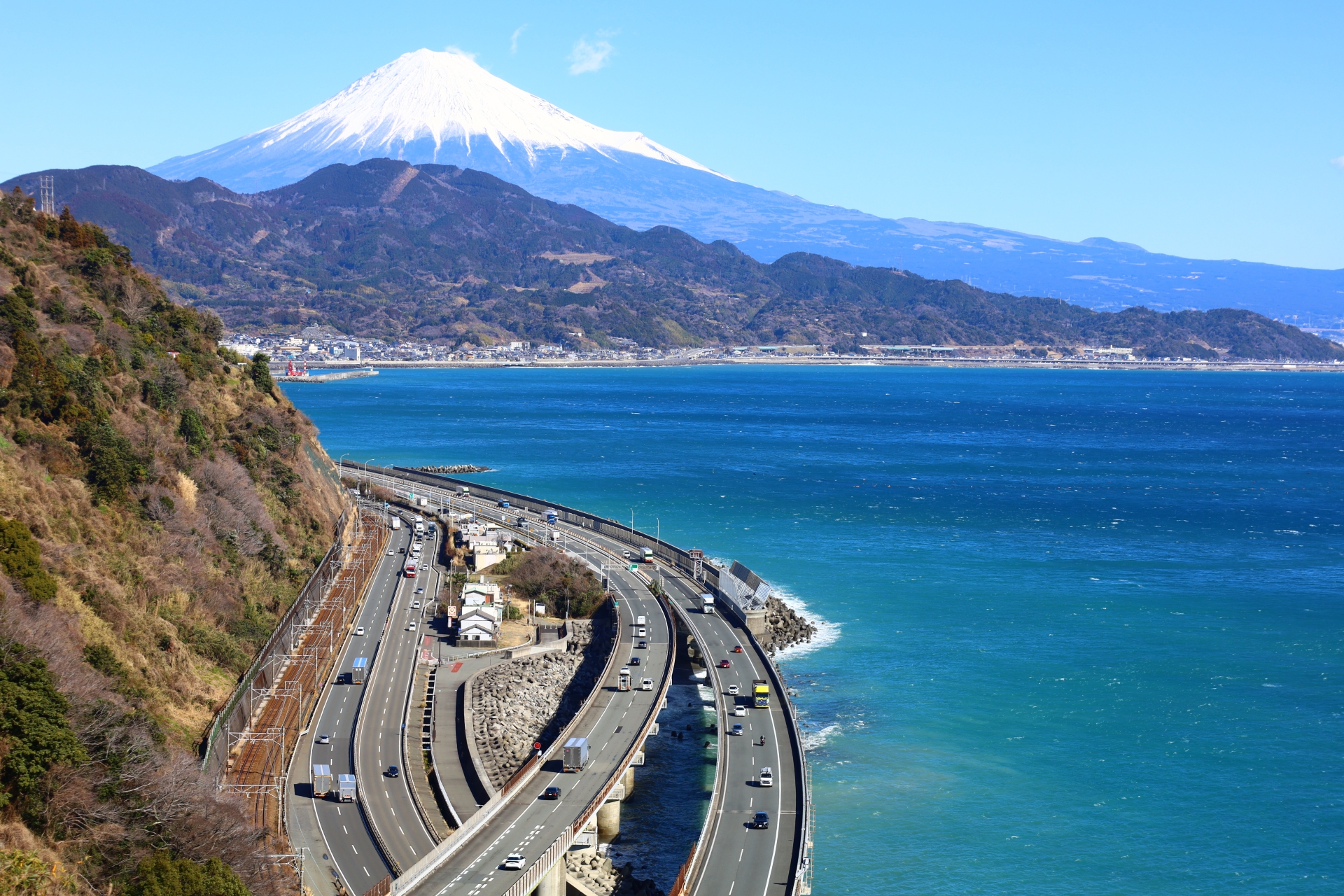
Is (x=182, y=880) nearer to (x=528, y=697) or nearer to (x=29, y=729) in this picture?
(x=29, y=729)

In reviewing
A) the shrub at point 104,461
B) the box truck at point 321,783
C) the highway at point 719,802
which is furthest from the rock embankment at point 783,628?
the shrub at point 104,461

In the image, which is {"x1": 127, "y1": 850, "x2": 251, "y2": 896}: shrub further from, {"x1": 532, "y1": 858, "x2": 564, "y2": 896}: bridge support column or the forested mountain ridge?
{"x1": 532, "y1": 858, "x2": 564, "y2": 896}: bridge support column

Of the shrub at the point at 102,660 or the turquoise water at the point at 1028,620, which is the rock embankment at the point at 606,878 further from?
the shrub at the point at 102,660

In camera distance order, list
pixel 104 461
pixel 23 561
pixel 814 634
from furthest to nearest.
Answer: pixel 814 634
pixel 104 461
pixel 23 561

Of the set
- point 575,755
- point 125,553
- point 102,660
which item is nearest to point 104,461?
point 125,553

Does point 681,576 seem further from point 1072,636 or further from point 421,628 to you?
point 1072,636

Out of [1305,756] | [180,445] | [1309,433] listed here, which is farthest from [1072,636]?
[1309,433]

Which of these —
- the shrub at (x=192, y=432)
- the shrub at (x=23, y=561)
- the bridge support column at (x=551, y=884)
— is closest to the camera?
the bridge support column at (x=551, y=884)
